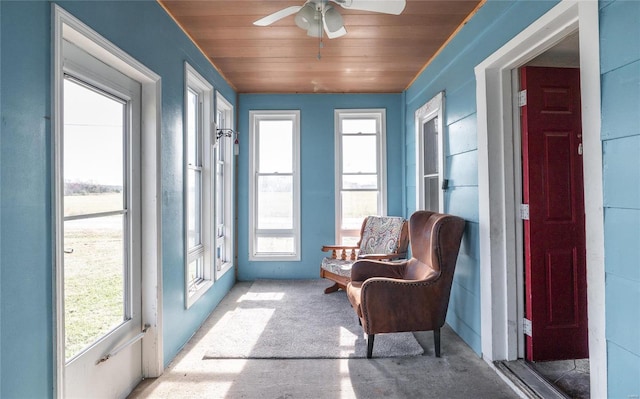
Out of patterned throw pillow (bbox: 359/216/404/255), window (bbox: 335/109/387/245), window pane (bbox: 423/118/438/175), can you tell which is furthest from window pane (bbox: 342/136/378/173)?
window pane (bbox: 423/118/438/175)

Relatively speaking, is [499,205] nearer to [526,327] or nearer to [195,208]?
[526,327]

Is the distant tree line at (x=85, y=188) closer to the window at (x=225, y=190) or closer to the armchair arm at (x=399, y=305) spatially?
the armchair arm at (x=399, y=305)

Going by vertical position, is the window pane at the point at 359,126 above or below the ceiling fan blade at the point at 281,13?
below

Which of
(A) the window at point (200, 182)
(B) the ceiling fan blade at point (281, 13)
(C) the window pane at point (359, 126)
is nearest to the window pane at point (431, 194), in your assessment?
(C) the window pane at point (359, 126)

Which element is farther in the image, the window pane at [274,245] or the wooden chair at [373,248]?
the window pane at [274,245]

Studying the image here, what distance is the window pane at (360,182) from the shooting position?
4602 mm

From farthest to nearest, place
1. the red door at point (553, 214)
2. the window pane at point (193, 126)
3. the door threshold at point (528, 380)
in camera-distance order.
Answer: the window pane at point (193, 126) < the red door at point (553, 214) < the door threshold at point (528, 380)

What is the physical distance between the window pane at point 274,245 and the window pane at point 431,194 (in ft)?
6.21

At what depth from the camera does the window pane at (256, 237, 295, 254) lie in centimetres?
462

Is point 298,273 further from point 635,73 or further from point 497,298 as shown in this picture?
point 635,73

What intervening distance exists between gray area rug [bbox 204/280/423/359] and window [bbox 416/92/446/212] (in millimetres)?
1323

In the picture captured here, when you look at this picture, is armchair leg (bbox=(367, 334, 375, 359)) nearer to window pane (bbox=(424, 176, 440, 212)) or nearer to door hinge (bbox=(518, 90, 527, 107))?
window pane (bbox=(424, 176, 440, 212))

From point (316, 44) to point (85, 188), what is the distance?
2.22 m

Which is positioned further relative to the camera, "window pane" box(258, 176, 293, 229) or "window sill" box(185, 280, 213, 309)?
"window pane" box(258, 176, 293, 229)
